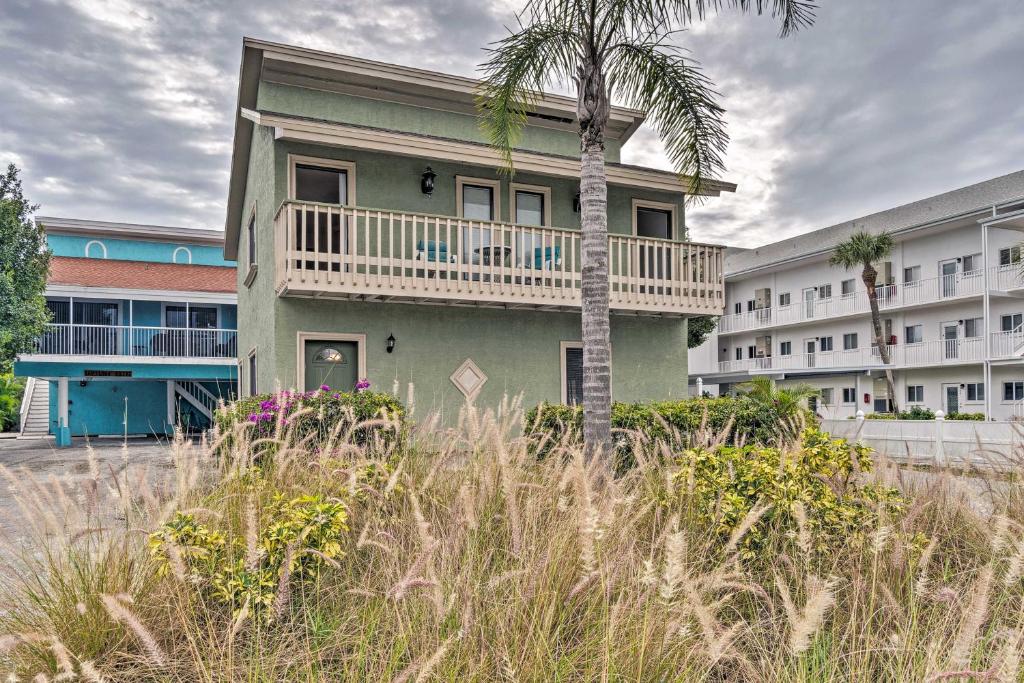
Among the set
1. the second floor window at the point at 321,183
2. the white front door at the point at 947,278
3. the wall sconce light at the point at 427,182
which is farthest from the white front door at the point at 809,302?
the second floor window at the point at 321,183

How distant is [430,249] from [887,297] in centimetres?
2751

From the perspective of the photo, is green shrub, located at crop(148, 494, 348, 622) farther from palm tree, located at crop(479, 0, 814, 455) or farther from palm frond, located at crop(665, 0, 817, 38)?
palm frond, located at crop(665, 0, 817, 38)

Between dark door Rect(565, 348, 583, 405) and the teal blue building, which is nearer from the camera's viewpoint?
dark door Rect(565, 348, 583, 405)

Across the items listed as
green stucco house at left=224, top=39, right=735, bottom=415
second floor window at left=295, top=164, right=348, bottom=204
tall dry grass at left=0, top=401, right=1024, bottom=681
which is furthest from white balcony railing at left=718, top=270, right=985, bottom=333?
tall dry grass at left=0, top=401, right=1024, bottom=681

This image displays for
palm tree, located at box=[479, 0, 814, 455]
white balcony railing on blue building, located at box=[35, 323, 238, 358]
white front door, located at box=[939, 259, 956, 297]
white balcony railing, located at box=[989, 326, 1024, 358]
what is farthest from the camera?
white front door, located at box=[939, 259, 956, 297]

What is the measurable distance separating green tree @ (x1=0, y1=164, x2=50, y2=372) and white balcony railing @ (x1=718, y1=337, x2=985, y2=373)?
33.0 metres

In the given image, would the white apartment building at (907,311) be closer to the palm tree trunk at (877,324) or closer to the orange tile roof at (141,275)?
the palm tree trunk at (877,324)

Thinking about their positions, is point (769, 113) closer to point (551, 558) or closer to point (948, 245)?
point (551, 558)

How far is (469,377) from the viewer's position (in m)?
14.1

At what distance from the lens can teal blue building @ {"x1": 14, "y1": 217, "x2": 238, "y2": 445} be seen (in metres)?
24.8

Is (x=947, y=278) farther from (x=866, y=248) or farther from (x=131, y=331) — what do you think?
(x=131, y=331)

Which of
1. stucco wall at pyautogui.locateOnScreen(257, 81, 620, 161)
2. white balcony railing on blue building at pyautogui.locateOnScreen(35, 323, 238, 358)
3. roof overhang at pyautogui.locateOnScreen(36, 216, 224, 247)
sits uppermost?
roof overhang at pyautogui.locateOnScreen(36, 216, 224, 247)

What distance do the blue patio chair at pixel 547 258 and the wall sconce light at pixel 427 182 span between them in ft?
8.32

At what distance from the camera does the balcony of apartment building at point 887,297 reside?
26734mm
